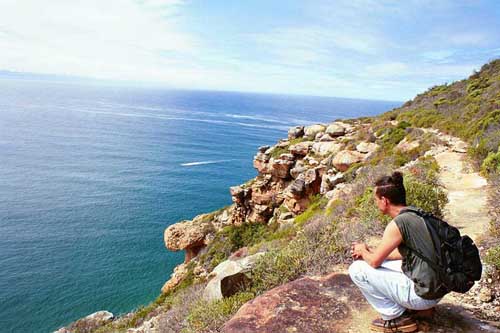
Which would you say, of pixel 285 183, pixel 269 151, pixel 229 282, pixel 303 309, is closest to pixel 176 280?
pixel 285 183

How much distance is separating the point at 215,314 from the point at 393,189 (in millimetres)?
4768

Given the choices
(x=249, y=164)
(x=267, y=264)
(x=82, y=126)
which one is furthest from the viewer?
(x=82, y=126)

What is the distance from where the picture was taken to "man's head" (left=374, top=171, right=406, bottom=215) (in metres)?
4.00

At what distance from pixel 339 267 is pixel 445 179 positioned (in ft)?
29.3

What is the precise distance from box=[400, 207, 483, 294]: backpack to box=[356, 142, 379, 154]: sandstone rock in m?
21.0

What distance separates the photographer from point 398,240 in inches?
148

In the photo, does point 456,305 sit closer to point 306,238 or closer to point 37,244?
point 306,238

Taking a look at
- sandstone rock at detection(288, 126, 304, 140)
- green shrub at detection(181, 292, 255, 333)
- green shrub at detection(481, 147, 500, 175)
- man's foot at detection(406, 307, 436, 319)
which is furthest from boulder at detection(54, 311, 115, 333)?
green shrub at detection(481, 147, 500, 175)

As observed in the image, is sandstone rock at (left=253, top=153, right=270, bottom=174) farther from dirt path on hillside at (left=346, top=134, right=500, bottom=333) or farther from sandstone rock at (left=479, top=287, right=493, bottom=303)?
sandstone rock at (left=479, top=287, right=493, bottom=303)

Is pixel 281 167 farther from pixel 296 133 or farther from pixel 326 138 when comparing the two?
pixel 296 133

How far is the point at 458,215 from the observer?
30.4 feet

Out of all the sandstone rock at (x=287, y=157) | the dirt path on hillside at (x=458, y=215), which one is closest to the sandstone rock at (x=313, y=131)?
the sandstone rock at (x=287, y=157)

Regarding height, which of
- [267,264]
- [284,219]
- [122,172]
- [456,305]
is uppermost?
[456,305]

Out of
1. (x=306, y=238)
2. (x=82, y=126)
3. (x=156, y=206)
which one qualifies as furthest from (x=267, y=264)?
(x=82, y=126)
